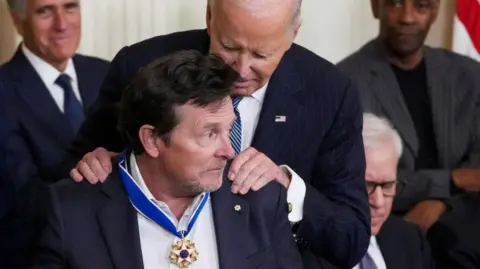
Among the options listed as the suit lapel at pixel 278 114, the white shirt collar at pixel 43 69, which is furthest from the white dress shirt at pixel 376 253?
the white shirt collar at pixel 43 69

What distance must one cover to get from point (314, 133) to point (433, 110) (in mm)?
1263

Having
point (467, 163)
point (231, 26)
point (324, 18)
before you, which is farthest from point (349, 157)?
point (324, 18)

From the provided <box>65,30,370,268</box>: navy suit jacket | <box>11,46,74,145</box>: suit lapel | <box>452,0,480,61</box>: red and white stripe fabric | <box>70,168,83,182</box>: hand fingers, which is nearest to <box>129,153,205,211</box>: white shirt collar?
<box>70,168,83,182</box>: hand fingers

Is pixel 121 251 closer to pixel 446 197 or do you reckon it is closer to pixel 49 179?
pixel 49 179

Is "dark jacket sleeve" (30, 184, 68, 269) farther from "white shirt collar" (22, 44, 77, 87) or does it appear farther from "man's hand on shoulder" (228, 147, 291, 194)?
"white shirt collar" (22, 44, 77, 87)

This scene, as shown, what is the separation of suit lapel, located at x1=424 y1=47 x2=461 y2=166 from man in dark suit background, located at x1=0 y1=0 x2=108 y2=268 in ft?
3.64

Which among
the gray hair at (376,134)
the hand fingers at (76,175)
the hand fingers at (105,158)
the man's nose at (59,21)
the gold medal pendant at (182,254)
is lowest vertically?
the gray hair at (376,134)

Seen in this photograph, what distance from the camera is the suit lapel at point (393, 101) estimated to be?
3.22 m

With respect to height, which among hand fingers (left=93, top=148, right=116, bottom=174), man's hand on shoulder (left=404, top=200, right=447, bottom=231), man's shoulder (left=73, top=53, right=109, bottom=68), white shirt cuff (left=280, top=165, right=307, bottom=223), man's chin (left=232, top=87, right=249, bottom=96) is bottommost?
man's hand on shoulder (left=404, top=200, right=447, bottom=231)

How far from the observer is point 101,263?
192 cm

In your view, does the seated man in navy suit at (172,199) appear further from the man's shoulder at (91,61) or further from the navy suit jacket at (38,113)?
the man's shoulder at (91,61)

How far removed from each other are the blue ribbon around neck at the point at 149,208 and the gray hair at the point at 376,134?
2.36 feet

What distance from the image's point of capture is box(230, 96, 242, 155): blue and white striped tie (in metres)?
2.13

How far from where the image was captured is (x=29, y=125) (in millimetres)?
2938
